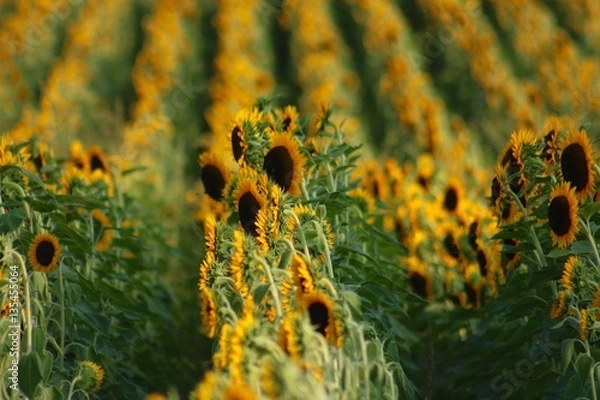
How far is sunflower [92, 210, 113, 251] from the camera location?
4332mm

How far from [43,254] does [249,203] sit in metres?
0.70

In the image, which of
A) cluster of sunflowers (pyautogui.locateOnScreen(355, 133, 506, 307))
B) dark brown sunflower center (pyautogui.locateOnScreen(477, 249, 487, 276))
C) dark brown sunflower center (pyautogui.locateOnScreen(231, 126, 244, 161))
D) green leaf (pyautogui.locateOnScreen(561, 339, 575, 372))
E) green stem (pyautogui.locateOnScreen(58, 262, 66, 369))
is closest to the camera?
green leaf (pyautogui.locateOnScreen(561, 339, 575, 372))

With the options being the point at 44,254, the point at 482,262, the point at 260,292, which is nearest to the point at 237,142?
the point at 44,254

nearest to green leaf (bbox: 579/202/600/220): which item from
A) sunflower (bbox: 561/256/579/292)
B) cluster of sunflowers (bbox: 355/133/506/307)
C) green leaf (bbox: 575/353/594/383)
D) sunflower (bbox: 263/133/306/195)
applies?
sunflower (bbox: 561/256/579/292)

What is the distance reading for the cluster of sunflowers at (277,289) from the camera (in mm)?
2176

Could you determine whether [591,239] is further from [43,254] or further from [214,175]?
[43,254]

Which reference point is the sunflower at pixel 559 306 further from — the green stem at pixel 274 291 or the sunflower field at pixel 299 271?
the green stem at pixel 274 291

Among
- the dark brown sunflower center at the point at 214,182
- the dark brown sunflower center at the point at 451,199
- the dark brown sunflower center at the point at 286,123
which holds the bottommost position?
the dark brown sunflower center at the point at 214,182

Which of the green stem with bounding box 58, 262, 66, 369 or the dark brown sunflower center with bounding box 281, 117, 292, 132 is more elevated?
the dark brown sunflower center with bounding box 281, 117, 292, 132

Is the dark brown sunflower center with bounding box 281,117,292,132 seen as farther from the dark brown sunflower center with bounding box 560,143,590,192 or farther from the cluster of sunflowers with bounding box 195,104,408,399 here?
the dark brown sunflower center with bounding box 560,143,590,192

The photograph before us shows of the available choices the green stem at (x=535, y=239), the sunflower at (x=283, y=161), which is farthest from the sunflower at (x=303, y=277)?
the green stem at (x=535, y=239)

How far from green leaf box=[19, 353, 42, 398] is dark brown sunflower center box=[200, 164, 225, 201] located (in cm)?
109

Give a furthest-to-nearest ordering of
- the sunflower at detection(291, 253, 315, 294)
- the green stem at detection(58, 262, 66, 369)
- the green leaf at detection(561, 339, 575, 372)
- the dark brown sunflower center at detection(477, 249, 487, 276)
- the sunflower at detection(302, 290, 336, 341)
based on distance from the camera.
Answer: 1. the dark brown sunflower center at detection(477, 249, 487, 276)
2. the green stem at detection(58, 262, 66, 369)
3. the green leaf at detection(561, 339, 575, 372)
4. the sunflower at detection(291, 253, 315, 294)
5. the sunflower at detection(302, 290, 336, 341)

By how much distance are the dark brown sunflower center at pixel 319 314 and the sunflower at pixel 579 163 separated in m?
1.06
